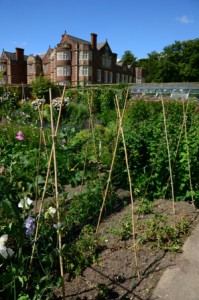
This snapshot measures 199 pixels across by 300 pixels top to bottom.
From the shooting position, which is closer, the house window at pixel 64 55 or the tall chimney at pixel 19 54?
the house window at pixel 64 55

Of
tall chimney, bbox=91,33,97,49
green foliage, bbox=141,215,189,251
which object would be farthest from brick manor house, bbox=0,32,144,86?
green foliage, bbox=141,215,189,251

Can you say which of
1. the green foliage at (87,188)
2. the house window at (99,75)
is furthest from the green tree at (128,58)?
the green foliage at (87,188)

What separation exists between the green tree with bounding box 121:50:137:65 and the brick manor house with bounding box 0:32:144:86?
1224cm

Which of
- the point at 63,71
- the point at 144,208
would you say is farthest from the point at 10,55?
the point at 144,208

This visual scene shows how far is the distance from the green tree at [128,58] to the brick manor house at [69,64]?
12.2 metres

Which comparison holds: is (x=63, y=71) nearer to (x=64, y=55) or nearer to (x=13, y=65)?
(x=64, y=55)

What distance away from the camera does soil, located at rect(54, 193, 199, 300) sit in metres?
2.12

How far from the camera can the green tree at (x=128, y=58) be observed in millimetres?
61725

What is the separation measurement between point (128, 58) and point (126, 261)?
2522 inches

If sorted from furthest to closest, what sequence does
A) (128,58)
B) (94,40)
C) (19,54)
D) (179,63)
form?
(128,58) < (179,63) < (19,54) < (94,40)

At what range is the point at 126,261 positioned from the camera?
2504 millimetres

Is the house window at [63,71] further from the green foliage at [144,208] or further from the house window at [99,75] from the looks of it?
the green foliage at [144,208]

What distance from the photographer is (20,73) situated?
4594 centimetres

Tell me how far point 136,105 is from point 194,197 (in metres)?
7.44
